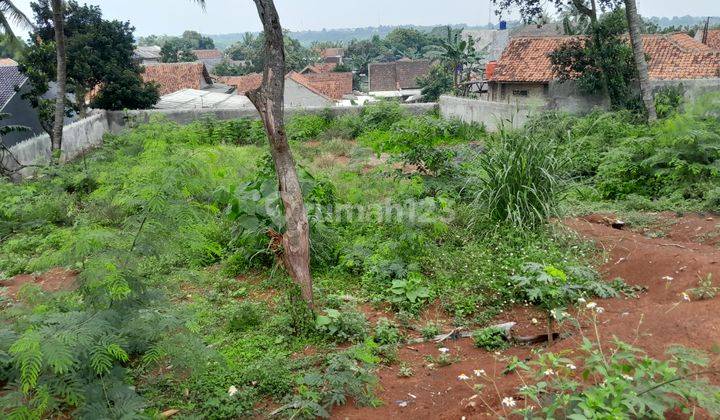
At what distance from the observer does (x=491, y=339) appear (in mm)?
4410

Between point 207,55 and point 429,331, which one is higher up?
point 207,55

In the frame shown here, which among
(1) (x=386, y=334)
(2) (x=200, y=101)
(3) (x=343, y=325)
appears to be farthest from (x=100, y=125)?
(1) (x=386, y=334)

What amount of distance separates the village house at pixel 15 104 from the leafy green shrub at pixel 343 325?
15292 millimetres

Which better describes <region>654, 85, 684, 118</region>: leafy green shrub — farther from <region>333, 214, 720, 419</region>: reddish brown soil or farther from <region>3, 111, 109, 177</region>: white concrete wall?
<region>3, 111, 109, 177</region>: white concrete wall

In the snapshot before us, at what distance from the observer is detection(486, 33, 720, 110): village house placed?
19609 mm

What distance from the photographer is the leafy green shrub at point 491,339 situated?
14.3ft

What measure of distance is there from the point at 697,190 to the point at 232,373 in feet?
22.5

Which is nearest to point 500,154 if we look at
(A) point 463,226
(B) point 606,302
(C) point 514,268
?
(A) point 463,226

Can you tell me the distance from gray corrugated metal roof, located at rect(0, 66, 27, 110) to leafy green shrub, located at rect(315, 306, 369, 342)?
51.8 feet

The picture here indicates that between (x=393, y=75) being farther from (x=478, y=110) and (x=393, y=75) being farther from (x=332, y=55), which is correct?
(x=478, y=110)

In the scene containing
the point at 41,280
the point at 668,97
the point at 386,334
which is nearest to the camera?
the point at 386,334

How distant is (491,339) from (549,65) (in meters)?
19.1

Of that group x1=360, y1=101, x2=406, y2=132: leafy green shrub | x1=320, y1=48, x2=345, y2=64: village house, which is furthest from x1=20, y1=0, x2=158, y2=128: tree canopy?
x1=320, y1=48, x2=345, y2=64: village house

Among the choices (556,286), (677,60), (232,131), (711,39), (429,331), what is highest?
(711,39)
